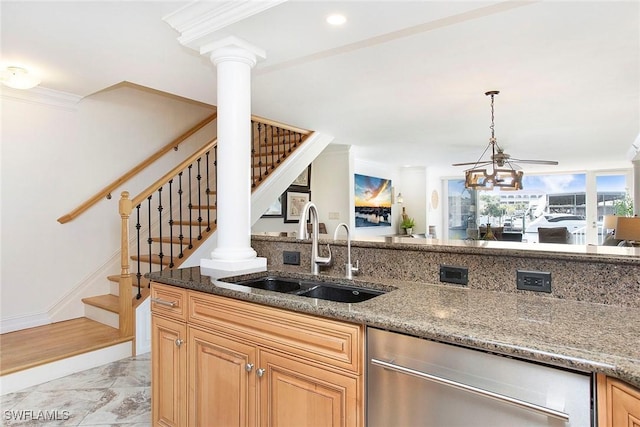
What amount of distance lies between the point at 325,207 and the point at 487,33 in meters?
4.35

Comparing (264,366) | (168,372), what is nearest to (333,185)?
(168,372)

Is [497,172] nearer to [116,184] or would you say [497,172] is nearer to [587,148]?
[587,148]

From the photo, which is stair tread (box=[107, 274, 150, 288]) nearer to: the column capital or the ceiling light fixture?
the ceiling light fixture

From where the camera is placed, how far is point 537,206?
901 centimetres

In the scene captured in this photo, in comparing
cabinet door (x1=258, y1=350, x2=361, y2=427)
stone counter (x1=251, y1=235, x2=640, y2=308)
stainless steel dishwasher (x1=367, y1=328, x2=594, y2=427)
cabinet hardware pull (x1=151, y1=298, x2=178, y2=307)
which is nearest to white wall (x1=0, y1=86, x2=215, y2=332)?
cabinet hardware pull (x1=151, y1=298, x2=178, y2=307)

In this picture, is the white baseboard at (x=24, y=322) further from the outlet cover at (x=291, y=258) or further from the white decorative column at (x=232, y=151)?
the outlet cover at (x=291, y=258)

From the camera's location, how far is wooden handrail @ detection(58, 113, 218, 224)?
11.7ft

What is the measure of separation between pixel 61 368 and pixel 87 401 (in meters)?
0.50

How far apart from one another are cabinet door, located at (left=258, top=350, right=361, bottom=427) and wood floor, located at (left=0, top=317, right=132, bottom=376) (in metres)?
2.09

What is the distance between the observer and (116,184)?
390 cm

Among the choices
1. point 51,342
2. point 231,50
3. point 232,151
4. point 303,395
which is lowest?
point 51,342

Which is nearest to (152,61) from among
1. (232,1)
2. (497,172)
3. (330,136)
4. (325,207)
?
(232,1)

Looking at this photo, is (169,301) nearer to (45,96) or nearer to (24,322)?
(24,322)

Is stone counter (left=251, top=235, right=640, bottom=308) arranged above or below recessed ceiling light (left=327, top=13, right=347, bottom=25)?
below
